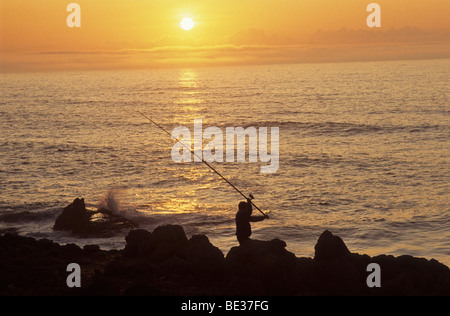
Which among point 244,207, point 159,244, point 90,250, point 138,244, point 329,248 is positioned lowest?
point 90,250

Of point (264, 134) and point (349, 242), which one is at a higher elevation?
point (264, 134)

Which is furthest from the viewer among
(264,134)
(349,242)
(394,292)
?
(264,134)

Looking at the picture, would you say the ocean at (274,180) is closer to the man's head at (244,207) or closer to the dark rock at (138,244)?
the dark rock at (138,244)

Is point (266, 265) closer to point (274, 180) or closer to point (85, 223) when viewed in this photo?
point (85, 223)

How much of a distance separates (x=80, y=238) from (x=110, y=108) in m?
51.9

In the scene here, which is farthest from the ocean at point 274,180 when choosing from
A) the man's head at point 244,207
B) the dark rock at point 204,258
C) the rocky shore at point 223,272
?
the man's head at point 244,207

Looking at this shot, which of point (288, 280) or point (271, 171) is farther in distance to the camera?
point (271, 171)

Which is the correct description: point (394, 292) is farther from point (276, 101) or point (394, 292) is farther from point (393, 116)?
point (276, 101)

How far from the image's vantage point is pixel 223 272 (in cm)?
1077

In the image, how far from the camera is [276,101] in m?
69.6

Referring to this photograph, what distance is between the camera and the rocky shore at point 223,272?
376 inches

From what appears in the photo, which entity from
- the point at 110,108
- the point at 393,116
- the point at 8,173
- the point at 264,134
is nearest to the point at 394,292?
the point at 8,173

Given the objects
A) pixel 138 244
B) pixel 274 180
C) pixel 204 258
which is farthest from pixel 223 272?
pixel 274 180

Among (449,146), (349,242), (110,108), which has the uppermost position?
(110,108)
